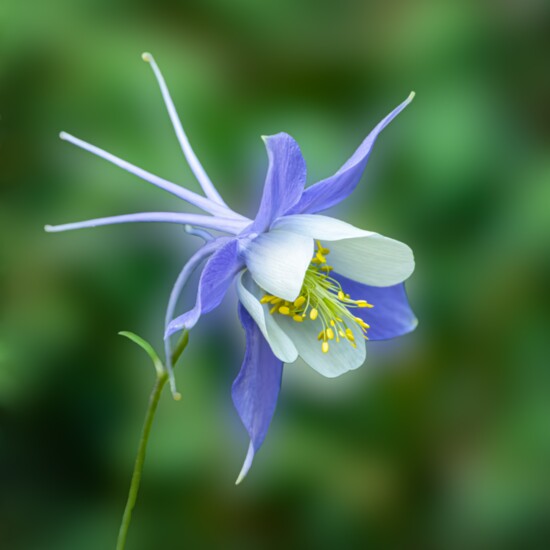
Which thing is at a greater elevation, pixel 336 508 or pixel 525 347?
pixel 525 347

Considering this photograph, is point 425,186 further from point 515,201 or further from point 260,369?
point 260,369

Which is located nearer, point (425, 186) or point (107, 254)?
point (107, 254)

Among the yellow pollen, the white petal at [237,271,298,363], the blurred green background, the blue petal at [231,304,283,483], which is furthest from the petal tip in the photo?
the blurred green background

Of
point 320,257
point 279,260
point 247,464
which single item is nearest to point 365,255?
point 320,257

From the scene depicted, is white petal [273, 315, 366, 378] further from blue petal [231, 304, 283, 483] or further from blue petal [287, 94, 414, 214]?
blue petal [287, 94, 414, 214]

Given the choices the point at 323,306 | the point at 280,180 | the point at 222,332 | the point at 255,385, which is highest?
the point at 280,180

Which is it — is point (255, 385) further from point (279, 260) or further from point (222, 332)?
point (222, 332)

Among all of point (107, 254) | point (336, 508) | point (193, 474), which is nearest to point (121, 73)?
point (107, 254)
